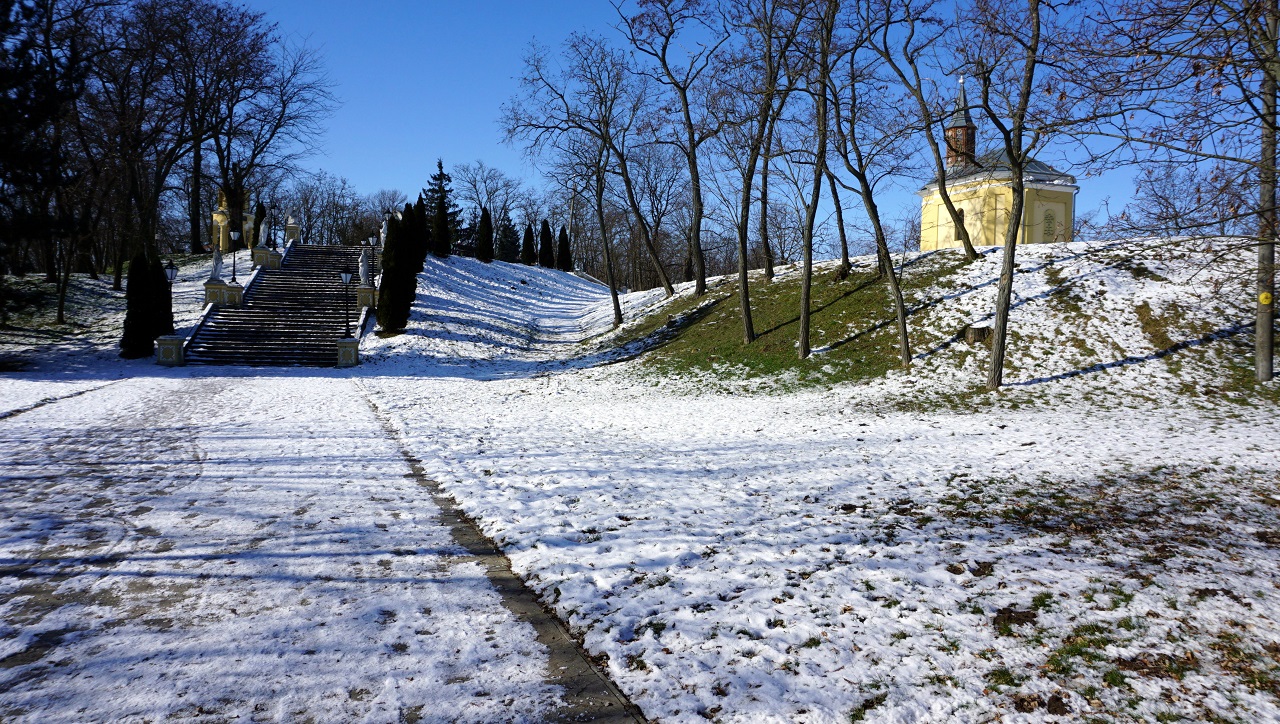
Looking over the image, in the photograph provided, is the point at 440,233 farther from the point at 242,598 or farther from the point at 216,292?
the point at 242,598

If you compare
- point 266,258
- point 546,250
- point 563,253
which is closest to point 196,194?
point 266,258

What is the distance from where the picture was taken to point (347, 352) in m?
20.4

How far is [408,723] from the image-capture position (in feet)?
9.61

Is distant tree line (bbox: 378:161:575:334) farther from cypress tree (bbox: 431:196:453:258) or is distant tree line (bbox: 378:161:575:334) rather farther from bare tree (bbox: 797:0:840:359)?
bare tree (bbox: 797:0:840:359)

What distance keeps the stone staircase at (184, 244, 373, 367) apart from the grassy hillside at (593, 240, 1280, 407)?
1115 cm

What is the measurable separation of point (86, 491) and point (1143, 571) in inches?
344

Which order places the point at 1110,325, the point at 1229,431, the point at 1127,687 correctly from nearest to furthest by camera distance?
1. the point at 1127,687
2. the point at 1229,431
3. the point at 1110,325

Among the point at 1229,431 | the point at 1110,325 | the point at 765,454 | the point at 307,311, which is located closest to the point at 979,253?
the point at 1110,325

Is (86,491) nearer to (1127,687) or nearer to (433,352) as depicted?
(1127,687)

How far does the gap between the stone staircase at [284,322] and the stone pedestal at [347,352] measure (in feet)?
1.85

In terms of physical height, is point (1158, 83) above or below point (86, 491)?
above

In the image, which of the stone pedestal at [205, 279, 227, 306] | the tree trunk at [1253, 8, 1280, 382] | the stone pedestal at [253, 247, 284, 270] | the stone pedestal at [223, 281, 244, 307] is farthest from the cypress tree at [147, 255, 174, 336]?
the tree trunk at [1253, 8, 1280, 382]

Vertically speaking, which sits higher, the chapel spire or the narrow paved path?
the chapel spire

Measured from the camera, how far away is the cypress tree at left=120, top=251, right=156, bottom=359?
1950 centimetres
